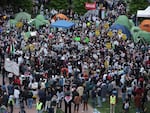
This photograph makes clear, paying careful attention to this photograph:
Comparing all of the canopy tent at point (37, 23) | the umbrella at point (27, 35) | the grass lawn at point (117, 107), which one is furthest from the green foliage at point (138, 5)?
the grass lawn at point (117, 107)

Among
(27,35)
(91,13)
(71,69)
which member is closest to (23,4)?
(91,13)

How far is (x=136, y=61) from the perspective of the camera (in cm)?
3291

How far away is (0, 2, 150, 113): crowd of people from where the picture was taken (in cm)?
2662

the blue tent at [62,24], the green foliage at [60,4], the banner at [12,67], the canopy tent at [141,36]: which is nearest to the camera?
the banner at [12,67]

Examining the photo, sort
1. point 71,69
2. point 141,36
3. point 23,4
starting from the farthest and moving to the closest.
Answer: point 23,4 < point 141,36 < point 71,69

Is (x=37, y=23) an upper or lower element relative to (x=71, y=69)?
upper

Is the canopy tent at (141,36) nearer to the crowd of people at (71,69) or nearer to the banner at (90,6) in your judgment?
the crowd of people at (71,69)

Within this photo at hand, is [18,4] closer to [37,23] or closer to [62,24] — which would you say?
[37,23]

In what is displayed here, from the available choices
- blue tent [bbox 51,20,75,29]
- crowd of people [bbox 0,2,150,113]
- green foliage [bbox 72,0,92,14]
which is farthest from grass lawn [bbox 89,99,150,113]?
green foliage [bbox 72,0,92,14]

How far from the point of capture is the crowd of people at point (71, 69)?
87.4 feet

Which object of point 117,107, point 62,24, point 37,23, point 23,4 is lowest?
point 117,107

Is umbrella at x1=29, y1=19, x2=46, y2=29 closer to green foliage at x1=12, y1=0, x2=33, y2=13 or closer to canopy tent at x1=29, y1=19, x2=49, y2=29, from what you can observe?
canopy tent at x1=29, y1=19, x2=49, y2=29

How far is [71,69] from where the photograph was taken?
30750mm

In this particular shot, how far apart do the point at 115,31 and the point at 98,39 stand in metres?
2.25
